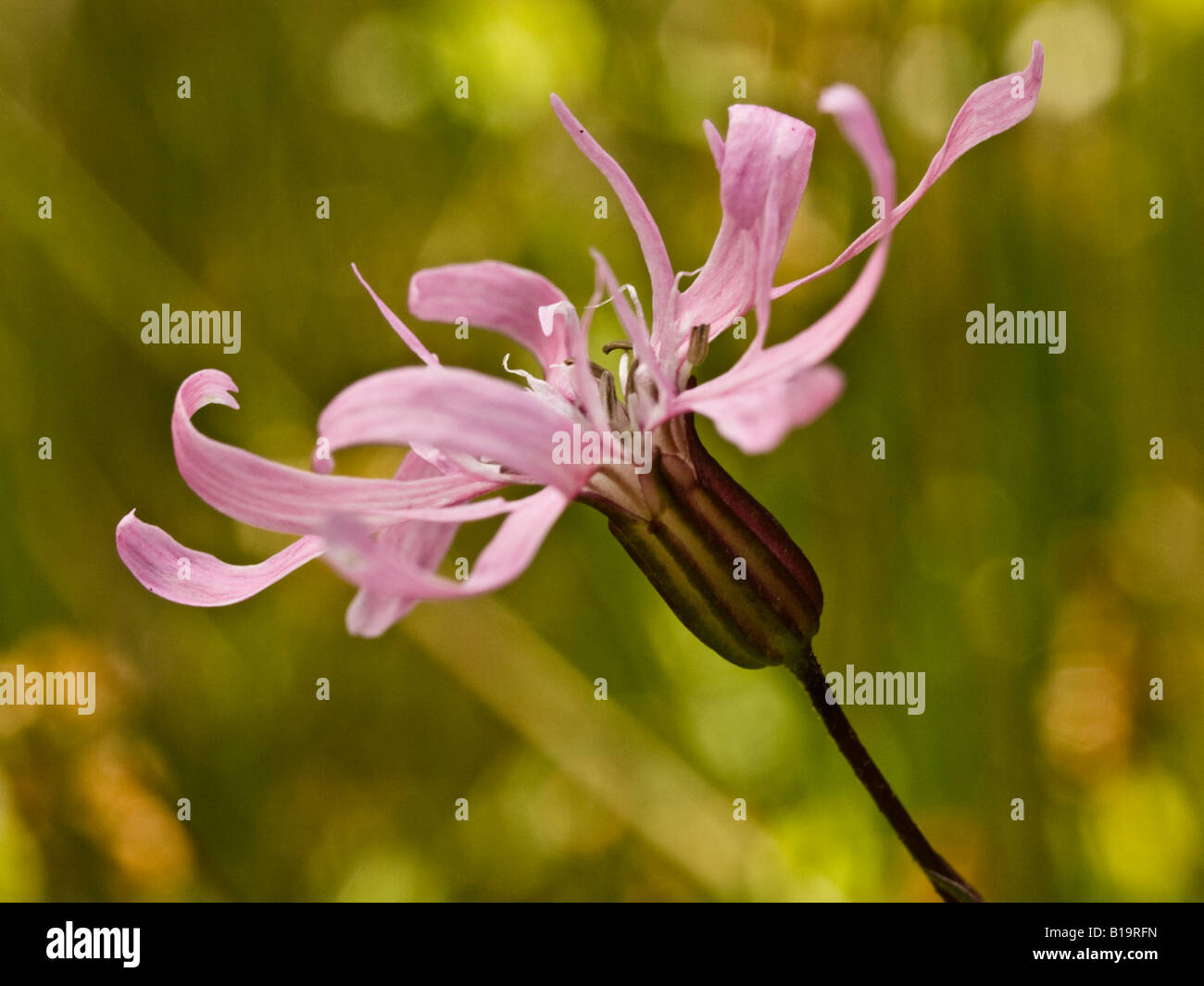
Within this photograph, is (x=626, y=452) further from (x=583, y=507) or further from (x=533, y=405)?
(x=583, y=507)

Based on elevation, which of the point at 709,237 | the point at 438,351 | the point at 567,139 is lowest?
the point at 438,351

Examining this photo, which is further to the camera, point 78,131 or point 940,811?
point 78,131

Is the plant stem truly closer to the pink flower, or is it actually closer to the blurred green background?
the pink flower

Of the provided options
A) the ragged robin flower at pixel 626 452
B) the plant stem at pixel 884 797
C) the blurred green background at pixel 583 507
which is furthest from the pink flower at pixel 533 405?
the blurred green background at pixel 583 507

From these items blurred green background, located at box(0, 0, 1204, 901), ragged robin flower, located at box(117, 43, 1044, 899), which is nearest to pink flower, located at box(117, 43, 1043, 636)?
ragged robin flower, located at box(117, 43, 1044, 899)

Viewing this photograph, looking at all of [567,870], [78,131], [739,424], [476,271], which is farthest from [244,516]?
[78,131]

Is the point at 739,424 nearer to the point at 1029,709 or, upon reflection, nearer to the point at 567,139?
the point at 1029,709
